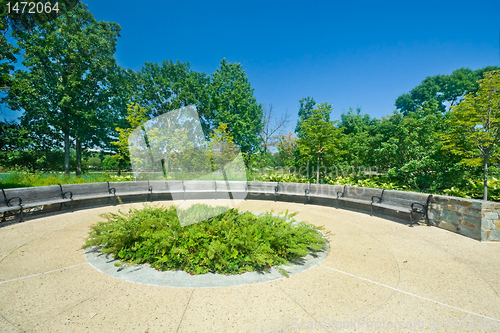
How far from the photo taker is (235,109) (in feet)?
68.2

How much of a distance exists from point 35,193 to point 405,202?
10.4m

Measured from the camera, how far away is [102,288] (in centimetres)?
269

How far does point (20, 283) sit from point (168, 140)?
38.4ft

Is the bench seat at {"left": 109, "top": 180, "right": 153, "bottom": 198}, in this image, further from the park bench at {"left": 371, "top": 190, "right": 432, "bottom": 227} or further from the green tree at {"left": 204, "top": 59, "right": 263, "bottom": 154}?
the green tree at {"left": 204, "top": 59, "right": 263, "bottom": 154}

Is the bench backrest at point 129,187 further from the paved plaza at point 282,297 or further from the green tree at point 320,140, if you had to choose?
the green tree at point 320,140

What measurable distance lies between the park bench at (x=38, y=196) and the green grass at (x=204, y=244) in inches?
138

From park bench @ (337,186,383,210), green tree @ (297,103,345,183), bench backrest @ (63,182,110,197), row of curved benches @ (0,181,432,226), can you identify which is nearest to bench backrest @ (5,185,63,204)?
row of curved benches @ (0,181,432,226)

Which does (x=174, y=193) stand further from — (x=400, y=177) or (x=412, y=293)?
(x=400, y=177)

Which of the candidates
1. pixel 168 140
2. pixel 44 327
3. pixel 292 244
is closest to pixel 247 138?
pixel 168 140

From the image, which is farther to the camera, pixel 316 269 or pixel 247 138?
pixel 247 138

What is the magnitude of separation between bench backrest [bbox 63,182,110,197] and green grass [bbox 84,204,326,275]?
13.7 ft

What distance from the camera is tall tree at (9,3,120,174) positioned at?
17.7 meters

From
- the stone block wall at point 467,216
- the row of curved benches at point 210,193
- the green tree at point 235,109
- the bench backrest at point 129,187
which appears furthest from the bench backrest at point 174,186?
the green tree at point 235,109

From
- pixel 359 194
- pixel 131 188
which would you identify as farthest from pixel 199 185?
pixel 359 194
